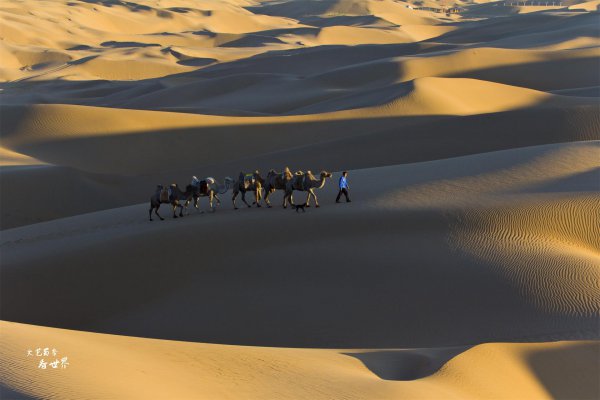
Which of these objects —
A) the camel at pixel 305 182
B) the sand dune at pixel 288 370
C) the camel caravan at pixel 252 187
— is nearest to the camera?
the sand dune at pixel 288 370

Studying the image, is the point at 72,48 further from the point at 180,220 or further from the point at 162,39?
the point at 180,220

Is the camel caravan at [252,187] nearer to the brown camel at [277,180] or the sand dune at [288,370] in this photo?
the brown camel at [277,180]

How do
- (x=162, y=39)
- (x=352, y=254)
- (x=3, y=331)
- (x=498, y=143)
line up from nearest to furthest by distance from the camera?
(x=3, y=331)
(x=352, y=254)
(x=498, y=143)
(x=162, y=39)

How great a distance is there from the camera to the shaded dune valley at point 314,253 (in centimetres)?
737

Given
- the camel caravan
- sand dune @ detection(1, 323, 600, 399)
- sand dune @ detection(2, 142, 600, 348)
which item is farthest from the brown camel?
sand dune @ detection(1, 323, 600, 399)

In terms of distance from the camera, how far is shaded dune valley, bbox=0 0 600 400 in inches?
290

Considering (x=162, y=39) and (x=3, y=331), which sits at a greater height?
(x=3, y=331)

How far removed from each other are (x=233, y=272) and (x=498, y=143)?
11654mm

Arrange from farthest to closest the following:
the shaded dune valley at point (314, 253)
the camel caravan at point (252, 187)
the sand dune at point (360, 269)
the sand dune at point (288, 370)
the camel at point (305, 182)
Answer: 1. the camel caravan at point (252, 187)
2. the camel at point (305, 182)
3. the sand dune at point (360, 269)
4. the shaded dune valley at point (314, 253)
5. the sand dune at point (288, 370)

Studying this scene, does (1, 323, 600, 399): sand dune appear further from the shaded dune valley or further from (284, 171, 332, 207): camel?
(284, 171, 332, 207): camel

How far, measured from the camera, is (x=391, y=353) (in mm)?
8422

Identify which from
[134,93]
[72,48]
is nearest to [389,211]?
[134,93]

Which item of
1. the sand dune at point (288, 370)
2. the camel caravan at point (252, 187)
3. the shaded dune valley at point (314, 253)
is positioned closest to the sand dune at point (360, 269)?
the shaded dune valley at point (314, 253)

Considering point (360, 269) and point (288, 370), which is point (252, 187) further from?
point (288, 370)
